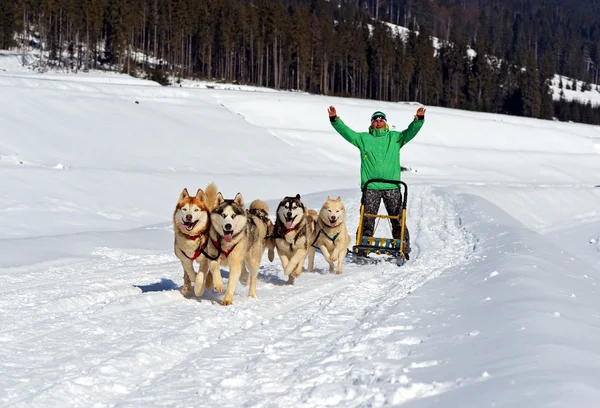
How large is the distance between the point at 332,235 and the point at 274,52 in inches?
2422

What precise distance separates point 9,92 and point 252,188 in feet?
35.4

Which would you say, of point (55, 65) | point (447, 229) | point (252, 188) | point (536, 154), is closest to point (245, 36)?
point (55, 65)

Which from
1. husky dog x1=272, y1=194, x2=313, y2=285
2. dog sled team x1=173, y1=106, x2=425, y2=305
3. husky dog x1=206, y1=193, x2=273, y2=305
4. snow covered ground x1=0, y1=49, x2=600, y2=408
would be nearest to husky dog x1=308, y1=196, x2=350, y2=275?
dog sled team x1=173, y1=106, x2=425, y2=305

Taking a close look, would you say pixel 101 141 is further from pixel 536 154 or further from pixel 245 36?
pixel 245 36

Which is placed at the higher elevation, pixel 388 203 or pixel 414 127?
pixel 414 127

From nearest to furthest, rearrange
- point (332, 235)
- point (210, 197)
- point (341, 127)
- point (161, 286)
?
point (210, 197), point (161, 286), point (332, 235), point (341, 127)

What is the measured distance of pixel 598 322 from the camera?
4316 millimetres

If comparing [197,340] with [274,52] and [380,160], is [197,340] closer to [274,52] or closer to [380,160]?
[380,160]

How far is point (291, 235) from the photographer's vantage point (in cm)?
704

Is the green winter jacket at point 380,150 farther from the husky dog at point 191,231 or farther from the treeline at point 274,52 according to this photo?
the treeline at point 274,52

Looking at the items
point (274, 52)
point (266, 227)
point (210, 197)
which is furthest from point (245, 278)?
point (274, 52)

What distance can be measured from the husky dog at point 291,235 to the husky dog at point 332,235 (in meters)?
0.73

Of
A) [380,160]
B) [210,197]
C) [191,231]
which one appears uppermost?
[380,160]

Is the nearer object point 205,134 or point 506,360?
point 506,360
